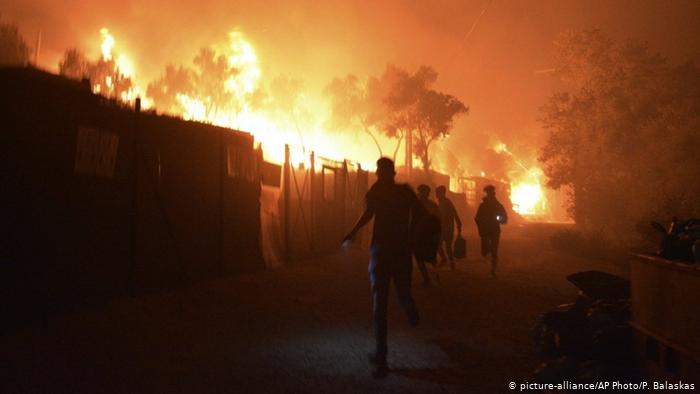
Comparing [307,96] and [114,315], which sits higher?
[307,96]

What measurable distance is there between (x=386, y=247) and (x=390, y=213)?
0.35 metres

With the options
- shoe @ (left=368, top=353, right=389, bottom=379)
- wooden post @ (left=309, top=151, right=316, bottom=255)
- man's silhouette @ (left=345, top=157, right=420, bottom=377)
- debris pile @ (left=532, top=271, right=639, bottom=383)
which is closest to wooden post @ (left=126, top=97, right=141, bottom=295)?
man's silhouette @ (left=345, top=157, right=420, bottom=377)

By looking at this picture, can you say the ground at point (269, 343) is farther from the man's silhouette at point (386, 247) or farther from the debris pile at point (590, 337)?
the man's silhouette at point (386, 247)

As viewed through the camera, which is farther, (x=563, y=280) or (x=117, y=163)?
(x=563, y=280)

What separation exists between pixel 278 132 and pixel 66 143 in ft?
177

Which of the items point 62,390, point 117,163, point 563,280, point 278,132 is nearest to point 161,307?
point 117,163

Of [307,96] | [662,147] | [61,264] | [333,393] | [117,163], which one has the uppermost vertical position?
[307,96]

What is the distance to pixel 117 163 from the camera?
6.65m

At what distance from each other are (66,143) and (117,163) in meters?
0.96

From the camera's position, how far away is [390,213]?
484 cm

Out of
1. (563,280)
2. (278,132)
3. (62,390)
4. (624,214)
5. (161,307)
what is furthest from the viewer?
(278,132)

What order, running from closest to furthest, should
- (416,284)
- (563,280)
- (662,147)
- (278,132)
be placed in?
(416,284), (563,280), (662,147), (278,132)

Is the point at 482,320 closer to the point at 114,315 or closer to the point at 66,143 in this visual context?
the point at 114,315

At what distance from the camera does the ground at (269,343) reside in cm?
419
